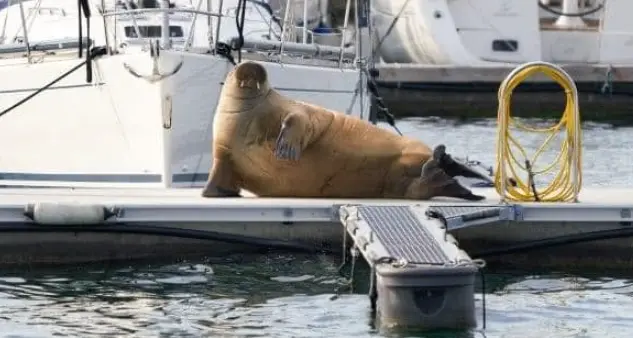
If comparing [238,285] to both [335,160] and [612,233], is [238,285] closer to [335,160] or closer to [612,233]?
[335,160]

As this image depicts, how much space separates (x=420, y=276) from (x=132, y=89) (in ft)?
22.3

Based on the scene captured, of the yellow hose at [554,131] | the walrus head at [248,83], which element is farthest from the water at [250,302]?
the walrus head at [248,83]

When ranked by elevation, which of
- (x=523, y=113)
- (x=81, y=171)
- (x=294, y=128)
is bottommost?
(x=523, y=113)

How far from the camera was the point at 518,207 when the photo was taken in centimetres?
1430

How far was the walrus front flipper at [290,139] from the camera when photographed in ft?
48.7

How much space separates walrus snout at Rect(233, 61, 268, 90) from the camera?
15.4 metres

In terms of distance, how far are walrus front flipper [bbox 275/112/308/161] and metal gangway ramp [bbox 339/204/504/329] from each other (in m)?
1.80

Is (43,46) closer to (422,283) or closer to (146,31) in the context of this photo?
(146,31)

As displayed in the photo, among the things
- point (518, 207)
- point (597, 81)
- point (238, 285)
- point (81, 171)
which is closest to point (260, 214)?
point (238, 285)

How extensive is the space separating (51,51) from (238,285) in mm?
5690

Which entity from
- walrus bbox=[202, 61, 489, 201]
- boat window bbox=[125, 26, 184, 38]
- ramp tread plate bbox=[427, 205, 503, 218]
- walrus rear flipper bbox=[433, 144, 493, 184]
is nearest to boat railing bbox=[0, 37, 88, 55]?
boat window bbox=[125, 26, 184, 38]

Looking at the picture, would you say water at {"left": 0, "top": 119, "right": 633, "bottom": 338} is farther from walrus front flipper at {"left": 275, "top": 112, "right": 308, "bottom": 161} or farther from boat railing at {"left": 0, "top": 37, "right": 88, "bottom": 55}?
boat railing at {"left": 0, "top": 37, "right": 88, "bottom": 55}

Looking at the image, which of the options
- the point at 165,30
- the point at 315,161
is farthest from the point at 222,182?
the point at 165,30

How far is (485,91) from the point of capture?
1404 inches
